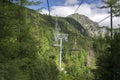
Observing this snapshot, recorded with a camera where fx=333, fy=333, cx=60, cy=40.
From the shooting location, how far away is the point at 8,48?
16359 mm

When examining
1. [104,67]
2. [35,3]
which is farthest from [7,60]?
[35,3]

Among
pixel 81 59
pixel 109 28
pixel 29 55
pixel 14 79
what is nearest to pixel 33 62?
pixel 29 55

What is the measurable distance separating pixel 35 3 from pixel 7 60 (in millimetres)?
8724

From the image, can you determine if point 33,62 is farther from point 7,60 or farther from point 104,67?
point 7,60

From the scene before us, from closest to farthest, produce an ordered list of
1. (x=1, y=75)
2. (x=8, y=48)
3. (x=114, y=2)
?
(x=1, y=75) → (x=8, y=48) → (x=114, y=2)

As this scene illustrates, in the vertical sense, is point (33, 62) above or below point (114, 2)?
below

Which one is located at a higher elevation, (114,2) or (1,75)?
(114,2)

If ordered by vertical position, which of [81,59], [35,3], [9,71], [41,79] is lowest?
[81,59]

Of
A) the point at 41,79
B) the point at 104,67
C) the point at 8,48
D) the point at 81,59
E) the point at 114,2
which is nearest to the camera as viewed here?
the point at 8,48

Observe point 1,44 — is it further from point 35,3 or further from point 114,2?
point 114,2

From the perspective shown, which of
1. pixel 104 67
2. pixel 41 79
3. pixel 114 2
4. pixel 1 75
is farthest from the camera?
pixel 114 2

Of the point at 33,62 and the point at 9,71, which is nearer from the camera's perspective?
the point at 9,71

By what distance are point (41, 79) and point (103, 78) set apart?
4506 mm

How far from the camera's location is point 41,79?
23.1m
